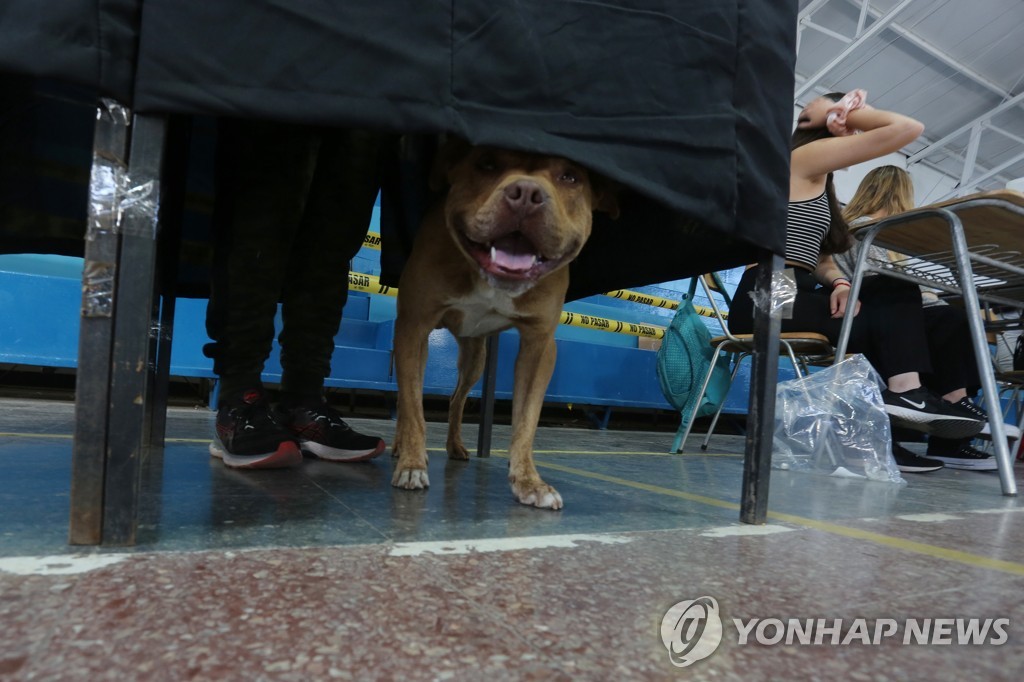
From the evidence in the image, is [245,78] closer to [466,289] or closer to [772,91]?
[466,289]

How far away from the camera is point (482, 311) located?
5.58ft

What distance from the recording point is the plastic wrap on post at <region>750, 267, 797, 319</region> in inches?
53.9

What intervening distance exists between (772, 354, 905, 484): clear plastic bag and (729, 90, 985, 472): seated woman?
0.86 ft

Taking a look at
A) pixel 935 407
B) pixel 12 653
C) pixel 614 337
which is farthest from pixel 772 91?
pixel 614 337

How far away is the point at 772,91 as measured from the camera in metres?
1.36

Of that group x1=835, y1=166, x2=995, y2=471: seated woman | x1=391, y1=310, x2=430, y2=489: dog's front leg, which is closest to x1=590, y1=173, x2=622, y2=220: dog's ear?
x1=391, y1=310, x2=430, y2=489: dog's front leg

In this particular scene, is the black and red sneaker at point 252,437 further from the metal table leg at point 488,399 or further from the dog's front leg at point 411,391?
the metal table leg at point 488,399

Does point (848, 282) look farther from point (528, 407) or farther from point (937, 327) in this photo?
point (528, 407)

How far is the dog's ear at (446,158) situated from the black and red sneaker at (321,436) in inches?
30.2

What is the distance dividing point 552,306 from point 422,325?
341 millimetres

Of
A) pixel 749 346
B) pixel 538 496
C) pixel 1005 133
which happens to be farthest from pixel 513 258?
pixel 1005 133

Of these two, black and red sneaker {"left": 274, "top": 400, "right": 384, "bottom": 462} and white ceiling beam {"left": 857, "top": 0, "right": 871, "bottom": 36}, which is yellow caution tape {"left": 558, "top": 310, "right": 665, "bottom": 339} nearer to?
black and red sneaker {"left": 274, "top": 400, "right": 384, "bottom": 462}

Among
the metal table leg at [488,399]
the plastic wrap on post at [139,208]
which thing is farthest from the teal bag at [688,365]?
the plastic wrap on post at [139,208]

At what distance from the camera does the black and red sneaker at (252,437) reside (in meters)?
1.60
